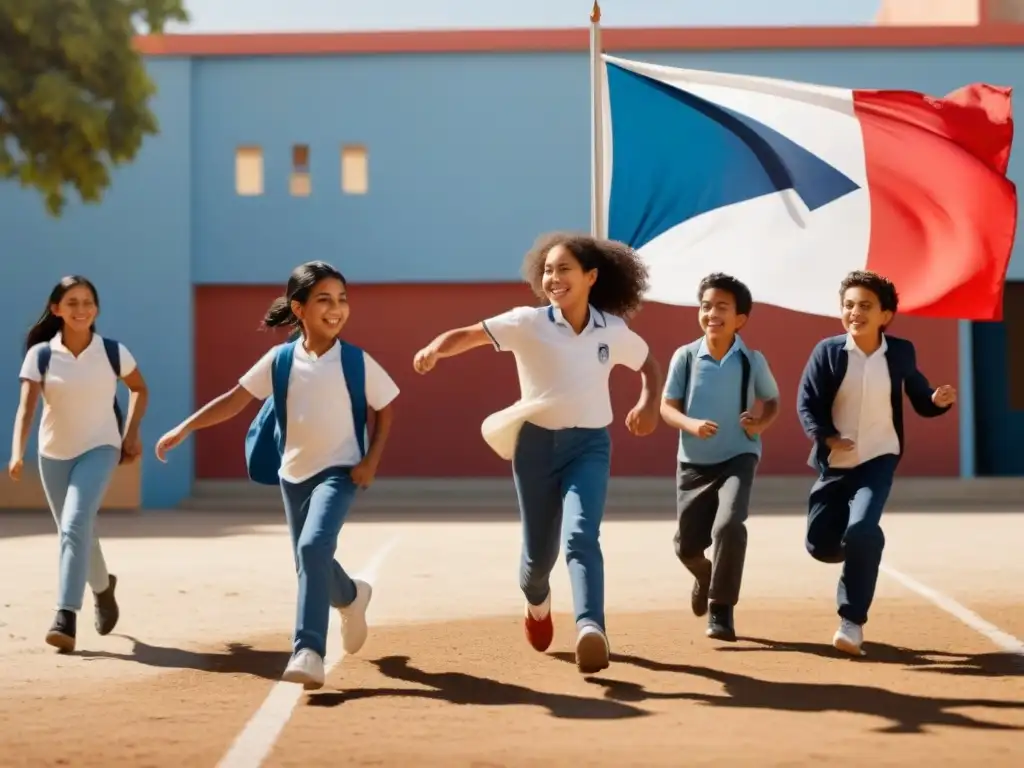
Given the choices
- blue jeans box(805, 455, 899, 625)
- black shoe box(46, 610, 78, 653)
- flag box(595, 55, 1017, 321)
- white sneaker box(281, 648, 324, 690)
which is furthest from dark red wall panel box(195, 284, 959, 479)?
white sneaker box(281, 648, 324, 690)

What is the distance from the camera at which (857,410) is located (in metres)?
7.61

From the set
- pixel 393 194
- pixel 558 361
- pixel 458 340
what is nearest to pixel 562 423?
pixel 558 361

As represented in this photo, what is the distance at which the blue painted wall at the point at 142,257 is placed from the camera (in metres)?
24.8

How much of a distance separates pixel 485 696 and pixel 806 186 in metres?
4.90

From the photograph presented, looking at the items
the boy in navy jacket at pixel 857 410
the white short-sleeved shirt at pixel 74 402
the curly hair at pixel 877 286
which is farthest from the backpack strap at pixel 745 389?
the white short-sleeved shirt at pixel 74 402

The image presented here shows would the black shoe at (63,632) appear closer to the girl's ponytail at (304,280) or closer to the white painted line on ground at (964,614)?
the girl's ponytail at (304,280)

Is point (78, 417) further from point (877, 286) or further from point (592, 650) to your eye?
point (877, 286)

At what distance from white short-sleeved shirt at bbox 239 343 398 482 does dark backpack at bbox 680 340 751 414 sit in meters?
1.96

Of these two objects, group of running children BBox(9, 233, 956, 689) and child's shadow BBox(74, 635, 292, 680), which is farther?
child's shadow BBox(74, 635, 292, 680)

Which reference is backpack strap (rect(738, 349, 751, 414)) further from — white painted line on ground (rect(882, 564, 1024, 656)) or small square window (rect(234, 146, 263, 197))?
small square window (rect(234, 146, 263, 197))

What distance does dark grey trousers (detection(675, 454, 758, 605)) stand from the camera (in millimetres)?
7855

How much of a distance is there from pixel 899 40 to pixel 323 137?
363 inches

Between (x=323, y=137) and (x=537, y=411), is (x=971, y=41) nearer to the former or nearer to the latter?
(x=323, y=137)

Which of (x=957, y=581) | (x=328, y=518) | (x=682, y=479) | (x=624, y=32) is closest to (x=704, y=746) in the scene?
(x=328, y=518)
